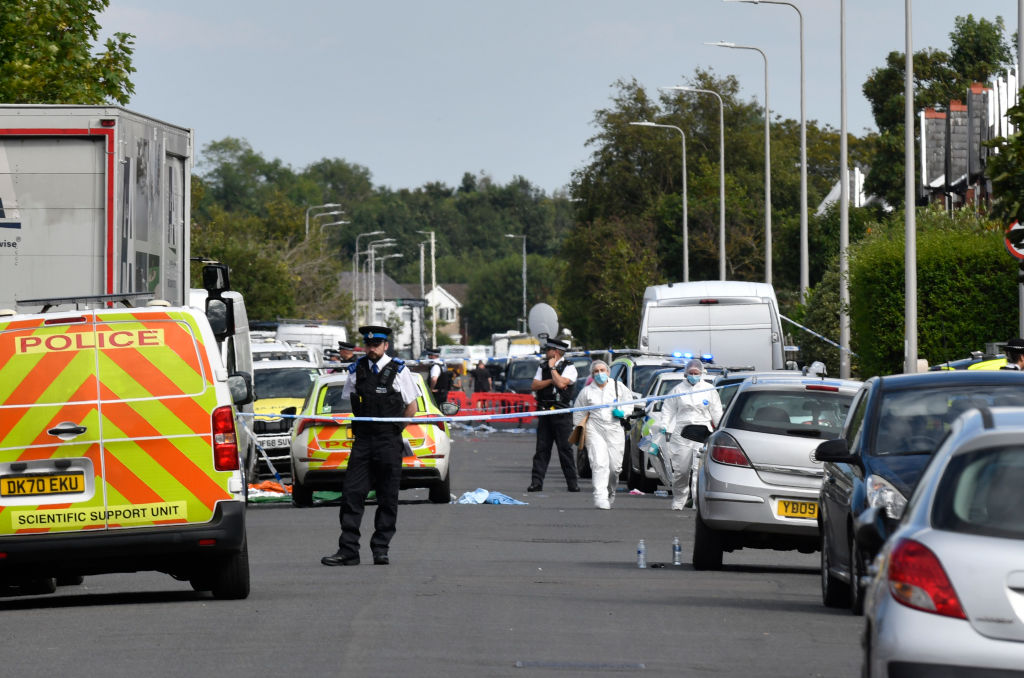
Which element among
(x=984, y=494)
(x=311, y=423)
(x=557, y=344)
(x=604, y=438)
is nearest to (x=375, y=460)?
(x=311, y=423)

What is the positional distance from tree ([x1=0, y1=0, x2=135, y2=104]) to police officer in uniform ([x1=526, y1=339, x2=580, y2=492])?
24.9 feet

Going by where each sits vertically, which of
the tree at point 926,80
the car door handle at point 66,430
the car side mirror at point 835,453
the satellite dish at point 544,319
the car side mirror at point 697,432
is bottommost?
the car side mirror at point 697,432

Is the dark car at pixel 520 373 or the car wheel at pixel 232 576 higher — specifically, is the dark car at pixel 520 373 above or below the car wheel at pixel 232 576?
above

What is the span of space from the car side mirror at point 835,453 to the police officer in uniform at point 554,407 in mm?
14475

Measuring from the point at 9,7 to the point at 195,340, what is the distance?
53.9 feet

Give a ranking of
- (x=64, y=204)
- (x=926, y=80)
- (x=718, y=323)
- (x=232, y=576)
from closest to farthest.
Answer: (x=232, y=576)
(x=64, y=204)
(x=718, y=323)
(x=926, y=80)

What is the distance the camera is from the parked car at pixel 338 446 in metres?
22.3

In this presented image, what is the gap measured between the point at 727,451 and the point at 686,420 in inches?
273

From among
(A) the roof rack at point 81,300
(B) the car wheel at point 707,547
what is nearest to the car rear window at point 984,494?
(A) the roof rack at point 81,300

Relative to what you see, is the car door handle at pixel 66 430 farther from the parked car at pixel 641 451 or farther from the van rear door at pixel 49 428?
the parked car at pixel 641 451

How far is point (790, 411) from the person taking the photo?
15336mm

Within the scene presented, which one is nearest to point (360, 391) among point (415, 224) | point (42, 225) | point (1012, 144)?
point (42, 225)

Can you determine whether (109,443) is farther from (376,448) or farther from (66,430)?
(376,448)

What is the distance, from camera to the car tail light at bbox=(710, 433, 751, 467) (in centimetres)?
1510
